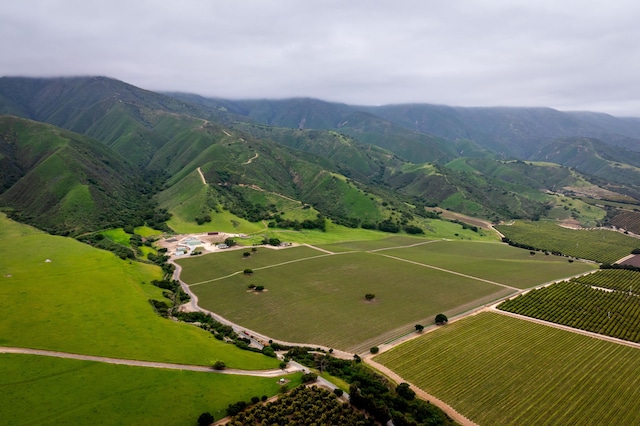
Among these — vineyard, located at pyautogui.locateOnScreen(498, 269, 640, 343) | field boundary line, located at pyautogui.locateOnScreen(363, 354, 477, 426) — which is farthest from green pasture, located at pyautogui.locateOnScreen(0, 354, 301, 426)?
vineyard, located at pyautogui.locateOnScreen(498, 269, 640, 343)

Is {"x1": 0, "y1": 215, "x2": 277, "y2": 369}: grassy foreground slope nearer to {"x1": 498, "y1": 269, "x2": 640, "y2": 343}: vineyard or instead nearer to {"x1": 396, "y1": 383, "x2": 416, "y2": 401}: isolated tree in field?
{"x1": 396, "y1": 383, "x2": 416, "y2": 401}: isolated tree in field

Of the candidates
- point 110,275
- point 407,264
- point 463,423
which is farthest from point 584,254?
point 110,275

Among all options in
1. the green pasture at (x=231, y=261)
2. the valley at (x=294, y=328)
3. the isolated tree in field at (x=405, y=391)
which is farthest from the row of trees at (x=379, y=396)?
the green pasture at (x=231, y=261)

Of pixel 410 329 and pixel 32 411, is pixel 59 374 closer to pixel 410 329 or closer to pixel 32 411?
pixel 32 411

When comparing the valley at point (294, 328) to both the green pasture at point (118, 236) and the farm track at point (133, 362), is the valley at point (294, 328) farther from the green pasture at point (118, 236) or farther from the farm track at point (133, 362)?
the green pasture at point (118, 236)

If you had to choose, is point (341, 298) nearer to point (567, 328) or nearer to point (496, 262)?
point (567, 328)

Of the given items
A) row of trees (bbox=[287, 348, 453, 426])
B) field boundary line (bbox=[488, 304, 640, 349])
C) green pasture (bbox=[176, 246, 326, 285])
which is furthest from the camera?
green pasture (bbox=[176, 246, 326, 285])
